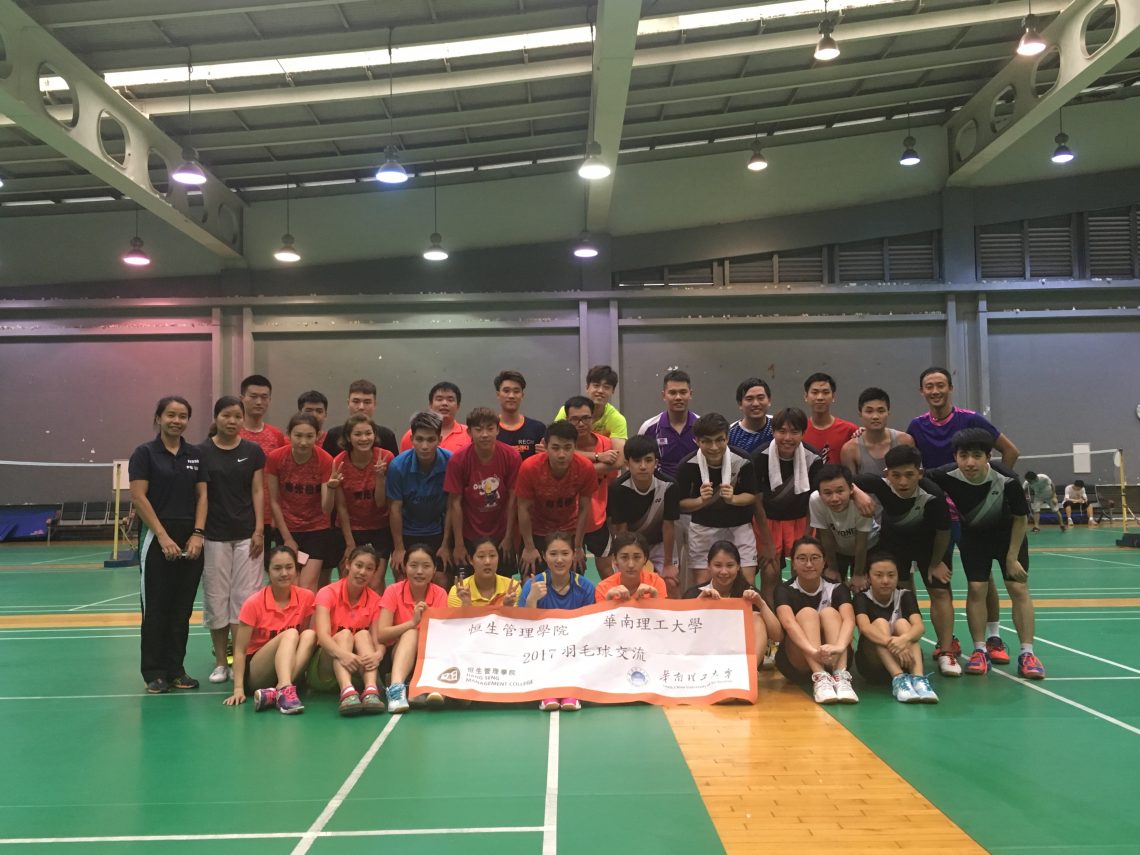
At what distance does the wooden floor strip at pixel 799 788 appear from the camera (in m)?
3.40

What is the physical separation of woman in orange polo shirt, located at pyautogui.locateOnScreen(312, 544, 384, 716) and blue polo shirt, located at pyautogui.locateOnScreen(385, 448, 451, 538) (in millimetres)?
616

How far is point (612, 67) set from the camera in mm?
11398

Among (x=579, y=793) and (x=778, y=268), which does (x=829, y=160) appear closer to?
(x=778, y=268)

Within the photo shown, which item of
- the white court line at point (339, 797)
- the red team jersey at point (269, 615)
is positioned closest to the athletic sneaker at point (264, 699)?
the red team jersey at point (269, 615)

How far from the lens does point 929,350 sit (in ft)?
62.2

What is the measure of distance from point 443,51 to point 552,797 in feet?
37.8

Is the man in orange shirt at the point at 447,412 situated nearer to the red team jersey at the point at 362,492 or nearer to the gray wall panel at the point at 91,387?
the red team jersey at the point at 362,492

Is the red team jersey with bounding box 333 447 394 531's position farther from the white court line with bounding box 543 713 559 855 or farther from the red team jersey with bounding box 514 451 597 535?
the white court line with bounding box 543 713 559 855

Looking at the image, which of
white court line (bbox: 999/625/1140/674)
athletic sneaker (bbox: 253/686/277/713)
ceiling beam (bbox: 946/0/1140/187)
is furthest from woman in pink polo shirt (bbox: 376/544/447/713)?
ceiling beam (bbox: 946/0/1140/187)

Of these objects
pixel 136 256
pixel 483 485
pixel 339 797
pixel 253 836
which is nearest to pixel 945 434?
pixel 483 485

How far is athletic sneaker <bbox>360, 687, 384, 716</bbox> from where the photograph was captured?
206 inches

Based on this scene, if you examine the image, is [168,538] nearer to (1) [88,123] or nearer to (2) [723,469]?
(2) [723,469]

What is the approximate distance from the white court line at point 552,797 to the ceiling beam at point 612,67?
340 inches

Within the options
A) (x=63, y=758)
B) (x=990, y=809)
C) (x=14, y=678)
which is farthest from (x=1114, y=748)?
(x=14, y=678)
